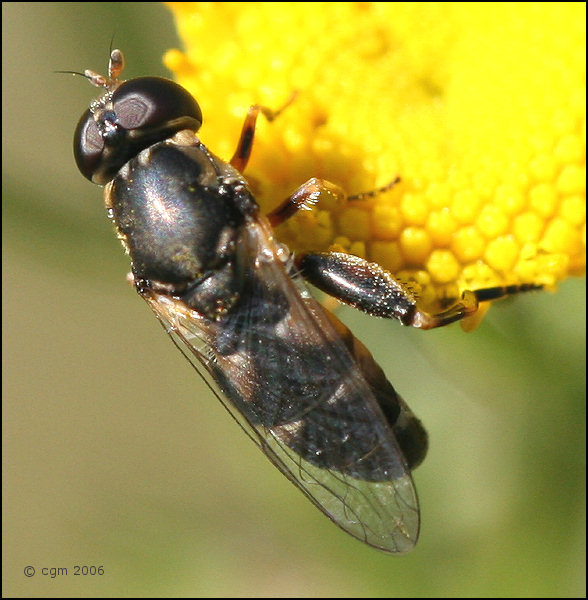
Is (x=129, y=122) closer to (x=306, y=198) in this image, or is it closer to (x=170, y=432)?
(x=306, y=198)

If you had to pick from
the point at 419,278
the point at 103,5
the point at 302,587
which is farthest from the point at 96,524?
the point at 419,278

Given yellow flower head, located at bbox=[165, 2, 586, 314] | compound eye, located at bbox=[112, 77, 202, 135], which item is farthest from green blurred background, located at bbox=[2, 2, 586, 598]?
compound eye, located at bbox=[112, 77, 202, 135]

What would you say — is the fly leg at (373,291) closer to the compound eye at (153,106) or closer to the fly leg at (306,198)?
the fly leg at (306,198)

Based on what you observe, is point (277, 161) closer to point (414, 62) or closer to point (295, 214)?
point (295, 214)

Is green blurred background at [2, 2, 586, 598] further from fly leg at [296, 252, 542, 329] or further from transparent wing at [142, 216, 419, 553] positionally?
transparent wing at [142, 216, 419, 553]

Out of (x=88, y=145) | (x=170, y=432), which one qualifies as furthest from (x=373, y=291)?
(x=170, y=432)
